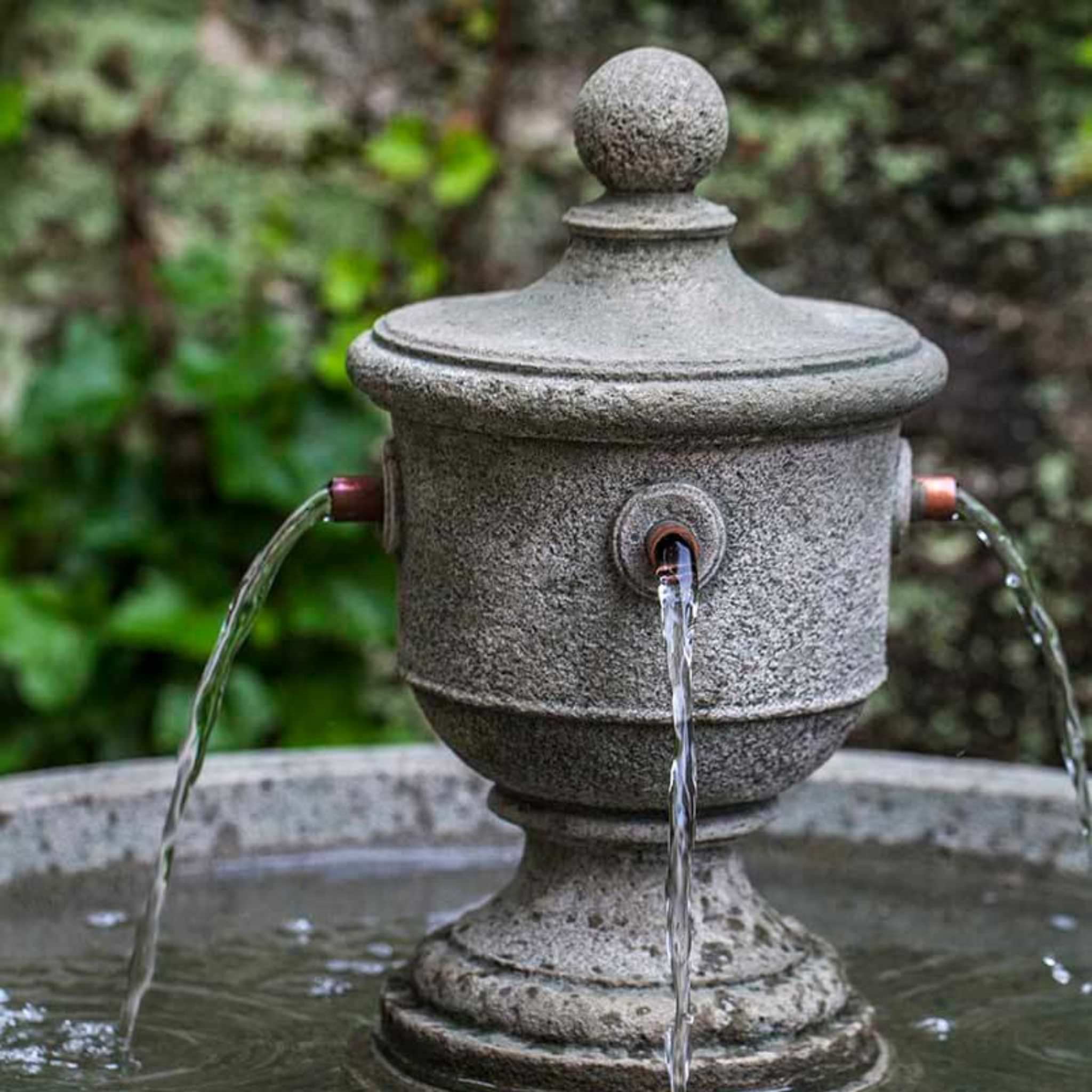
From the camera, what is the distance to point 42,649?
12.5 feet

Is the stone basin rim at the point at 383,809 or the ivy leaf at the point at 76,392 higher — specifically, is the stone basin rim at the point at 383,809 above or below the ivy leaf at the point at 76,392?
below

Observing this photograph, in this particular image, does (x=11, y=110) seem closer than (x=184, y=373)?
No

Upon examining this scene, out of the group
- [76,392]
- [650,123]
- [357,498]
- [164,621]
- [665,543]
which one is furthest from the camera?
[76,392]

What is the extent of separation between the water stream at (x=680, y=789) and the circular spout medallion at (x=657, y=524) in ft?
0.05

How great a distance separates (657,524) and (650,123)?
1.34 ft

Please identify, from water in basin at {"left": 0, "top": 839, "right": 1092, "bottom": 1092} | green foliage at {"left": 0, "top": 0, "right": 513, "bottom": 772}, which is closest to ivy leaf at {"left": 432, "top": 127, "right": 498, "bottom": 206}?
green foliage at {"left": 0, "top": 0, "right": 513, "bottom": 772}

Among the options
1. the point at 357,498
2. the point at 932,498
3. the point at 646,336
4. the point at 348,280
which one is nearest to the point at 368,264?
the point at 348,280

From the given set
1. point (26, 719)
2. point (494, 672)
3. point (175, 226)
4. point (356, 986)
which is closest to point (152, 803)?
point (356, 986)

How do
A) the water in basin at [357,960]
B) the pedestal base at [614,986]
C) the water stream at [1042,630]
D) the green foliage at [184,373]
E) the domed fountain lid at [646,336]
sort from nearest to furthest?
the domed fountain lid at [646,336], the pedestal base at [614,986], the water in basin at [357,960], the water stream at [1042,630], the green foliage at [184,373]

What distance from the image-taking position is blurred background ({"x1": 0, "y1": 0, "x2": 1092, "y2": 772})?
154 inches

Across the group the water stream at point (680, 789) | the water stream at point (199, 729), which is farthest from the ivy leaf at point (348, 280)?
the water stream at point (680, 789)

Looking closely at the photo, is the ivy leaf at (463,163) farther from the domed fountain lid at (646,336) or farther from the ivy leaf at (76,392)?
the domed fountain lid at (646,336)

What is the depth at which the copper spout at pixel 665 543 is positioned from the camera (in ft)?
6.57

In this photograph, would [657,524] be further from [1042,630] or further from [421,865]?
[421,865]
